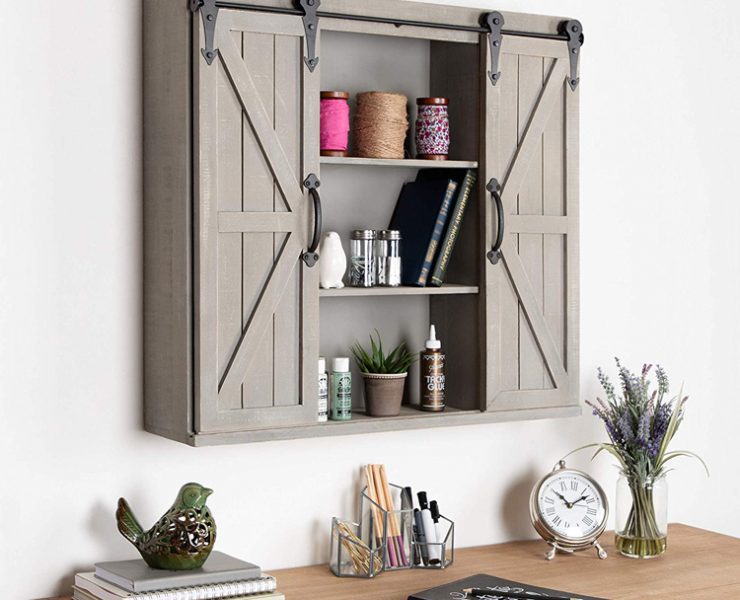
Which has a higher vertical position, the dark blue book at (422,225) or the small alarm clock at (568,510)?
the dark blue book at (422,225)

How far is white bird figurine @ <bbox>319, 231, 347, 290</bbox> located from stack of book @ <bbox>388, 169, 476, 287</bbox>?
187 mm

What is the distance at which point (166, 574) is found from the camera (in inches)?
88.9

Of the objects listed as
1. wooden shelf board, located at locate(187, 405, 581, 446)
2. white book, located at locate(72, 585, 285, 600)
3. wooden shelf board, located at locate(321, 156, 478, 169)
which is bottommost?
white book, located at locate(72, 585, 285, 600)

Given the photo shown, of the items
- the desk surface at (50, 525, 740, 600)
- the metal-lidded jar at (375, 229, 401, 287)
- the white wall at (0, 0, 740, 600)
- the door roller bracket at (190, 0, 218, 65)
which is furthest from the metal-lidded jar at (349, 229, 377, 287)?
the desk surface at (50, 525, 740, 600)

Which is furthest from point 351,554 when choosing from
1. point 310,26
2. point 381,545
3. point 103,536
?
point 310,26

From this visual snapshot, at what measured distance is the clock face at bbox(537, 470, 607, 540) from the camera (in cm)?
277

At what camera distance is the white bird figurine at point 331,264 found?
8.21ft

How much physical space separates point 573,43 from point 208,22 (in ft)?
2.98

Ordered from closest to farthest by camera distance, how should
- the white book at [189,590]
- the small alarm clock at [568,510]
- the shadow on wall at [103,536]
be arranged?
the white book at [189,590]
the shadow on wall at [103,536]
the small alarm clock at [568,510]

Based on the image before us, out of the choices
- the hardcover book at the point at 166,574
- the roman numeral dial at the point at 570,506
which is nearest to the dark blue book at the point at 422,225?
the roman numeral dial at the point at 570,506

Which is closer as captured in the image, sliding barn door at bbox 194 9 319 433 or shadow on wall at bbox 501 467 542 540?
sliding barn door at bbox 194 9 319 433

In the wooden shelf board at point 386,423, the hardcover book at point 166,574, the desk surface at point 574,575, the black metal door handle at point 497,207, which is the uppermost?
the black metal door handle at point 497,207

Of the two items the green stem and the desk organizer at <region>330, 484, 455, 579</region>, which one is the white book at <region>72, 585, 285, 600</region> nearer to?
the desk organizer at <region>330, 484, 455, 579</region>

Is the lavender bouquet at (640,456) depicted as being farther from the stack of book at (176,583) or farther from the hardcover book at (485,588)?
the stack of book at (176,583)
